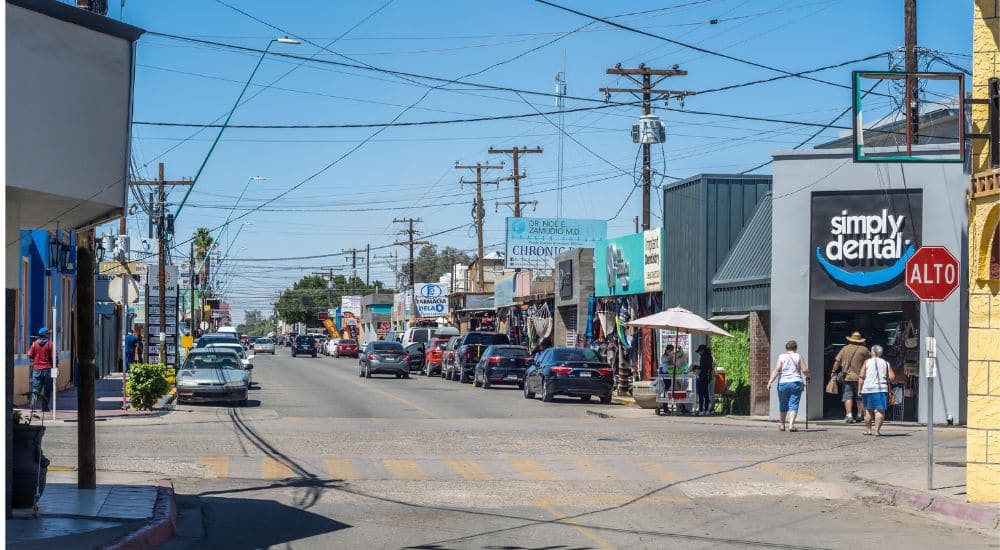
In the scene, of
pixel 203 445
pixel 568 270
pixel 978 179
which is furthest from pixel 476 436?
pixel 568 270

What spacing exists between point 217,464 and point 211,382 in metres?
12.4

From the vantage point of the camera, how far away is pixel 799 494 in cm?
1498

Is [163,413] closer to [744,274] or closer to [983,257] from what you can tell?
[744,274]

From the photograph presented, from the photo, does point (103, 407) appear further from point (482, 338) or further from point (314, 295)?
point (314, 295)

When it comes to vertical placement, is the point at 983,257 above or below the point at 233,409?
above

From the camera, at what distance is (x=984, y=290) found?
13.2 meters

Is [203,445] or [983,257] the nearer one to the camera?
[983,257]

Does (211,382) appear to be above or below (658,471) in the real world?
above

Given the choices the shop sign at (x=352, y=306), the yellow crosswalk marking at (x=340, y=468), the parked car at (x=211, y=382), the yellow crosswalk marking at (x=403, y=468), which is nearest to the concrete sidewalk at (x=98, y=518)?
the yellow crosswalk marking at (x=340, y=468)

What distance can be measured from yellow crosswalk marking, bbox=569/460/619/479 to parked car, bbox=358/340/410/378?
32668mm

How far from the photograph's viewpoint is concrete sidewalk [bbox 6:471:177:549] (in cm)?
1033

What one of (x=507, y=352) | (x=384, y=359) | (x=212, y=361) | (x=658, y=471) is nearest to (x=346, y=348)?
(x=384, y=359)

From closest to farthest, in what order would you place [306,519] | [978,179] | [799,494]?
1. [306,519]
2. [978,179]
3. [799,494]

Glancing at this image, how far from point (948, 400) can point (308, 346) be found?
242ft
